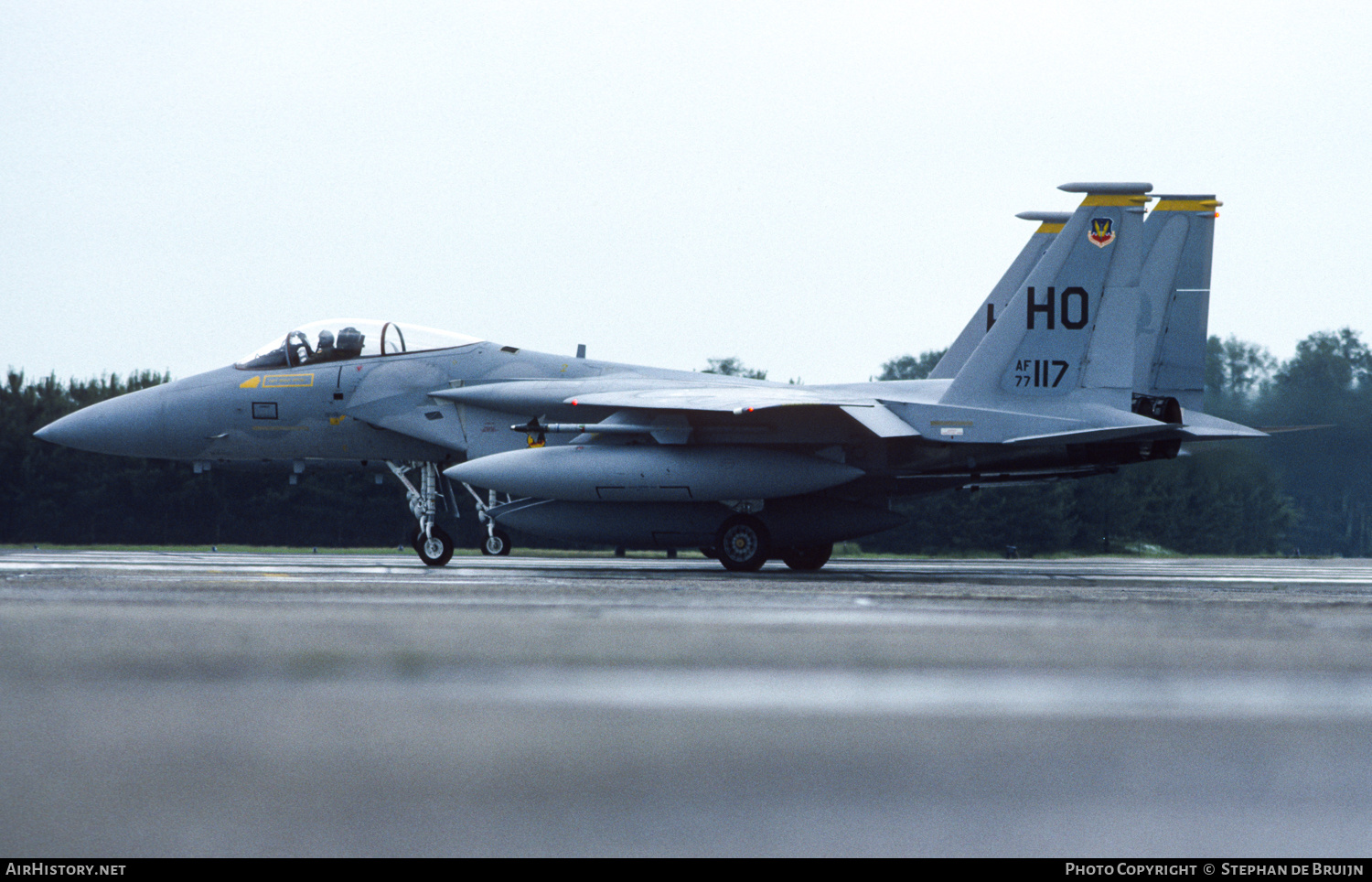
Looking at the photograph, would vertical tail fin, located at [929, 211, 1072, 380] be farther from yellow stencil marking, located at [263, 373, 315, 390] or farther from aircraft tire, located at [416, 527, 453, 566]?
yellow stencil marking, located at [263, 373, 315, 390]

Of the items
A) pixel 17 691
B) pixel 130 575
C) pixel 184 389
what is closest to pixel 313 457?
pixel 184 389

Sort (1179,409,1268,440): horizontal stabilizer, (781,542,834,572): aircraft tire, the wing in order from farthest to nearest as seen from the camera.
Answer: (781,542,834,572): aircraft tire < (1179,409,1268,440): horizontal stabilizer < the wing

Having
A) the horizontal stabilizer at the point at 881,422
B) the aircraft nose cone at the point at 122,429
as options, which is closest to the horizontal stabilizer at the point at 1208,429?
the horizontal stabilizer at the point at 881,422

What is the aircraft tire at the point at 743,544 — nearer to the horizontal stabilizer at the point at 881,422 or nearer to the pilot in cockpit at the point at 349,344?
the horizontal stabilizer at the point at 881,422

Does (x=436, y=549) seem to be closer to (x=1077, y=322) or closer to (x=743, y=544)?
(x=743, y=544)

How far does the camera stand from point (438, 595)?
827 centimetres

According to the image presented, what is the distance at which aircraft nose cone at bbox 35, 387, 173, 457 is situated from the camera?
56.1 feet

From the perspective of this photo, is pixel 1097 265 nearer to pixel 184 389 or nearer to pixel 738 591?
pixel 738 591

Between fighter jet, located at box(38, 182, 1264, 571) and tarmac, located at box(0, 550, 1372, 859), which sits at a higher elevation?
fighter jet, located at box(38, 182, 1264, 571)

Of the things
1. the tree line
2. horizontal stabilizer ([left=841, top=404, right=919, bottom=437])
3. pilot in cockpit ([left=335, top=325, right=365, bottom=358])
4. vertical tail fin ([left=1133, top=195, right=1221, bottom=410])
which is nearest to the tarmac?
horizontal stabilizer ([left=841, top=404, right=919, bottom=437])

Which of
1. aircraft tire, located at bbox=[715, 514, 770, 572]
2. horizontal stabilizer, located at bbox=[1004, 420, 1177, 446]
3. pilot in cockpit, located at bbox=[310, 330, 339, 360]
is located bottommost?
aircraft tire, located at bbox=[715, 514, 770, 572]

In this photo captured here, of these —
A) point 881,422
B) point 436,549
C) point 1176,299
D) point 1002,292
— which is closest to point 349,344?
point 436,549

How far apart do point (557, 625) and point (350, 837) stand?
3210 mm

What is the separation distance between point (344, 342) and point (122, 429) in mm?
3404
